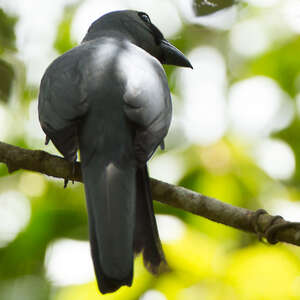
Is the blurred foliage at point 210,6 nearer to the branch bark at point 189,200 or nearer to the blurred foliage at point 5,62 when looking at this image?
the branch bark at point 189,200

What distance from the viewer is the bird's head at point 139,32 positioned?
410 cm

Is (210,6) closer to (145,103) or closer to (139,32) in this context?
(145,103)

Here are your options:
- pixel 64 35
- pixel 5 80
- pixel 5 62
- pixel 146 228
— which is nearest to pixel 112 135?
pixel 146 228

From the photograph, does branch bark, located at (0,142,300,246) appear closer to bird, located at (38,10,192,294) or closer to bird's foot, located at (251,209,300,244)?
bird's foot, located at (251,209,300,244)

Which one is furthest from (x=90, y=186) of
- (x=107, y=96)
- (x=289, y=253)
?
(x=289, y=253)

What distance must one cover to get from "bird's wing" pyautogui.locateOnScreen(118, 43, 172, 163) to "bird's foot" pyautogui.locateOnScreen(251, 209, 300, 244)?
1.71ft

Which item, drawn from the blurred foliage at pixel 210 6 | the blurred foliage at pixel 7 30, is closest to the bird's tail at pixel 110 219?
the blurred foliage at pixel 210 6

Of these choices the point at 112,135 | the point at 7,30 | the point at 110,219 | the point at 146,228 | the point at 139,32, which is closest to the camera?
the point at 110,219

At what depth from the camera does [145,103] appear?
295cm

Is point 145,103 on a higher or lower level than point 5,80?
higher

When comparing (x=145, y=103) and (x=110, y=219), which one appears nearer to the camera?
(x=110, y=219)

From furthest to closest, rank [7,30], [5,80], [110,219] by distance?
1. [7,30]
2. [5,80]
3. [110,219]

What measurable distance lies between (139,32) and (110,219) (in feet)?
5.69

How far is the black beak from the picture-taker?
13.8ft
